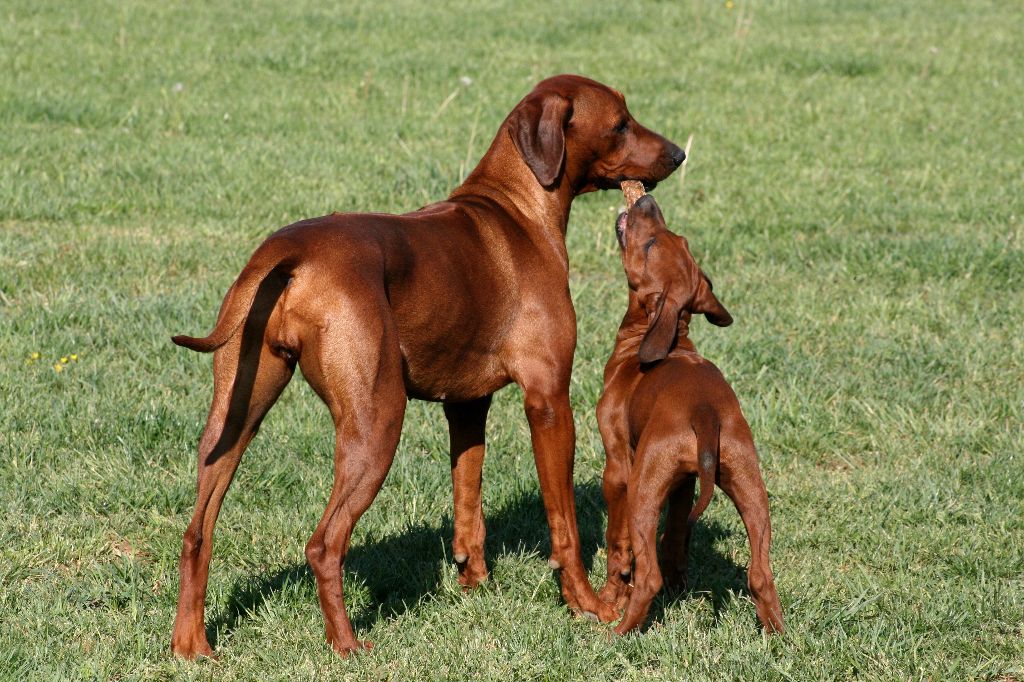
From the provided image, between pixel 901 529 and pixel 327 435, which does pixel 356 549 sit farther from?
pixel 901 529

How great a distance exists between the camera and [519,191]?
4789mm

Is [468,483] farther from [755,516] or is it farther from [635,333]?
[755,516]

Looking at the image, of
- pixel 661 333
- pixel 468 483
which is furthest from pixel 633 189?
pixel 468 483

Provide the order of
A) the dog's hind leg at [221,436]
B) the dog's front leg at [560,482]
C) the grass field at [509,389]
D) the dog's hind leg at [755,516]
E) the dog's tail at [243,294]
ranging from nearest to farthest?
1. the dog's tail at [243,294]
2. the dog's hind leg at [221,436]
3. the dog's hind leg at [755,516]
4. the grass field at [509,389]
5. the dog's front leg at [560,482]

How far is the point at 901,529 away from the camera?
5.16 metres

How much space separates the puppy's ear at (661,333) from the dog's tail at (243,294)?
142cm

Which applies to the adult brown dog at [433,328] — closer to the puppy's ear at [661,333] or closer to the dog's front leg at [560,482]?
the dog's front leg at [560,482]

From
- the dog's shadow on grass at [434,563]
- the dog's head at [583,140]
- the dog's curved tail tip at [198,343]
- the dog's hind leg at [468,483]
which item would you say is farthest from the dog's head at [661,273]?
the dog's curved tail tip at [198,343]

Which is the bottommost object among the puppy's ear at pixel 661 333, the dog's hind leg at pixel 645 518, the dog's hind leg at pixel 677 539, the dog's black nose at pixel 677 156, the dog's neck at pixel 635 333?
the dog's hind leg at pixel 677 539

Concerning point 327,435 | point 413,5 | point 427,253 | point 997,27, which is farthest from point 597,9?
point 427,253

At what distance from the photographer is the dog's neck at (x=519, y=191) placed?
4.77 metres

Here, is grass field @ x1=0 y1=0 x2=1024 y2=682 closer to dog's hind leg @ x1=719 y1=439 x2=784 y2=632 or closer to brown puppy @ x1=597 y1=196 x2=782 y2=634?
dog's hind leg @ x1=719 y1=439 x2=784 y2=632

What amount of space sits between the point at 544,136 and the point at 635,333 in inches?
32.6

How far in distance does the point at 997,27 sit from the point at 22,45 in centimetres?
1126
